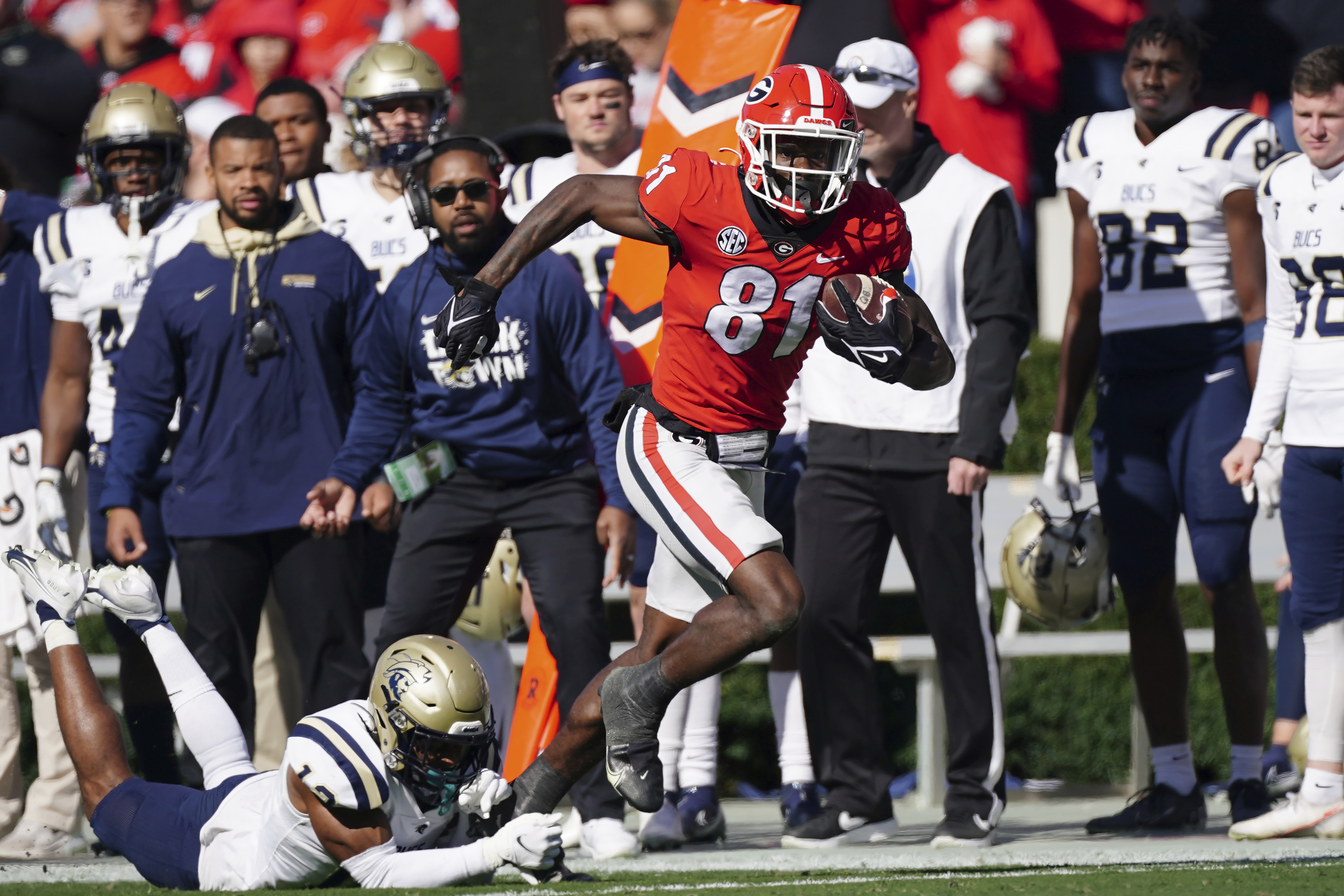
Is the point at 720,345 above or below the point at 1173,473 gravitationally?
above

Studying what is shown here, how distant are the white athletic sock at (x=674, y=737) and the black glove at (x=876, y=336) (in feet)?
5.91

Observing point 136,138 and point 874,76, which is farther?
point 136,138

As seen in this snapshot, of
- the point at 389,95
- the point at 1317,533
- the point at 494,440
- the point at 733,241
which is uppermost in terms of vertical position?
the point at 389,95

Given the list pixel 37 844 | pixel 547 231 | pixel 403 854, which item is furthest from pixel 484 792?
pixel 37 844

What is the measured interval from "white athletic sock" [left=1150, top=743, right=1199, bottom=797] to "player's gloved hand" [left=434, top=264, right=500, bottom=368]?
2.55m

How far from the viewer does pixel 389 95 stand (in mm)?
6434

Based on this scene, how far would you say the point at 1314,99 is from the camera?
5.30 metres

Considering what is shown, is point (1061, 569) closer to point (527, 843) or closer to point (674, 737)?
point (674, 737)

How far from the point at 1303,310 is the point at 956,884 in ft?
6.72

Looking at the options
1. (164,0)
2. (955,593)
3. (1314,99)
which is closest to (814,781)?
(955,593)

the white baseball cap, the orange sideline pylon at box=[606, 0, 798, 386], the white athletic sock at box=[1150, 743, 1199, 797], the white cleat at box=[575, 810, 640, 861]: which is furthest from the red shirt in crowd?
the white cleat at box=[575, 810, 640, 861]

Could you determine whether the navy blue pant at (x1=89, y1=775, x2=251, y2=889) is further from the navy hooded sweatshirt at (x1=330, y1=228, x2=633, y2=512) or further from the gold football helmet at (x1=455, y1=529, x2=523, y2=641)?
the gold football helmet at (x1=455, y1=529, x2=523, y2=641)

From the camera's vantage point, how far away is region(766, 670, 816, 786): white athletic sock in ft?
19.2

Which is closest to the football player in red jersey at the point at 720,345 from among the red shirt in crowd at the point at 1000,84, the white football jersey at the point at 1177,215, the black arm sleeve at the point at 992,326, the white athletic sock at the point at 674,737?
the black arm sleeve at the point at 992,326
